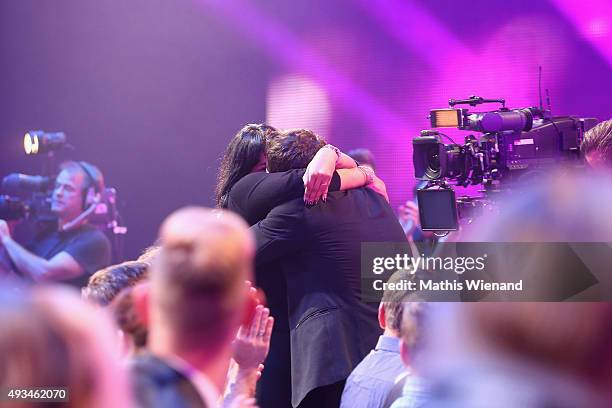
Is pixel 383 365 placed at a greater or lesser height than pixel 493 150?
lesser

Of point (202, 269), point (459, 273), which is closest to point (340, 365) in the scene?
point (459, 273)

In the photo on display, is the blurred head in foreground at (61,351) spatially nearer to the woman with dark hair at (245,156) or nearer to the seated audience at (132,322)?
the seated audience at (132,322)

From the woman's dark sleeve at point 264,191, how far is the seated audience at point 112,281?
2.19ft

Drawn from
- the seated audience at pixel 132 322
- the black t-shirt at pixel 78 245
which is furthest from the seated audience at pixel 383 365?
the black t-shirt at pixel 78 245

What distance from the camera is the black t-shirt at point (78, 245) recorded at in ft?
14.9

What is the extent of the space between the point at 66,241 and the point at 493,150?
2.79 m

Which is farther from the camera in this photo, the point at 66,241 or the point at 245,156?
the point at 66,241

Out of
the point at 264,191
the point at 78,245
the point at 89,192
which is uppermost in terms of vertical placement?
the point at 264,191

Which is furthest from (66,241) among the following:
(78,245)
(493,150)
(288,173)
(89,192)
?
(288,173)

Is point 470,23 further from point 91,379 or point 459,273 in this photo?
point 91,379

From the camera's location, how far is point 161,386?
65 cm

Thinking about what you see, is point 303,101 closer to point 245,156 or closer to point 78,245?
point 78,245

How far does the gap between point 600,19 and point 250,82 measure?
2181 millimetres

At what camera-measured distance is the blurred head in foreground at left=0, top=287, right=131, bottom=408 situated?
0.52 meters
